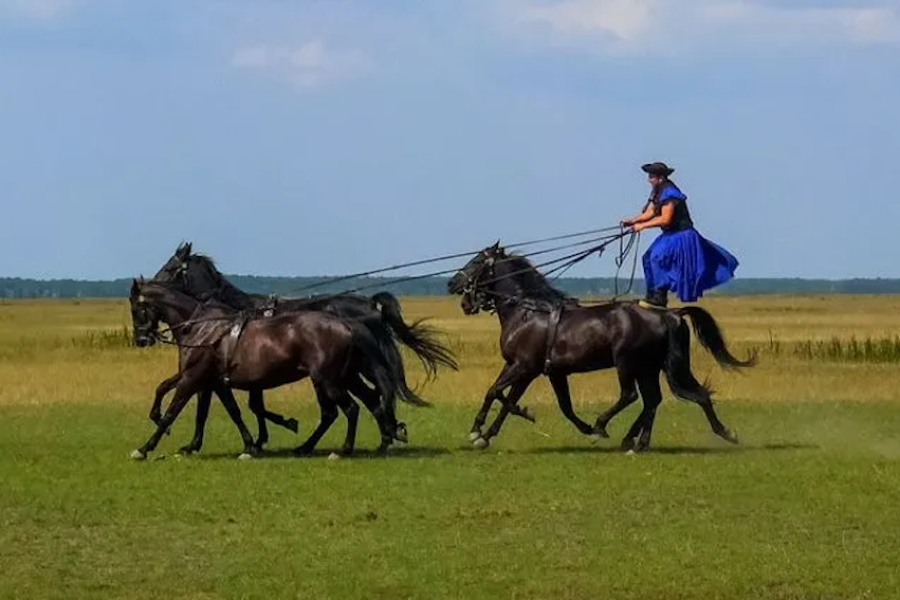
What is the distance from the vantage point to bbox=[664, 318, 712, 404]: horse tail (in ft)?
56.9

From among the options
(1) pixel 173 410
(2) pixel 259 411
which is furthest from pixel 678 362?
(1) pixel 173 410

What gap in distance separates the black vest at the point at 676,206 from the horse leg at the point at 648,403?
1392mm

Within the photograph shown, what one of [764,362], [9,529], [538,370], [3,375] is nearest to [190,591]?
[9,529]

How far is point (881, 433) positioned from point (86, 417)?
922cm

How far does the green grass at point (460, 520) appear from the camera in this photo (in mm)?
10664

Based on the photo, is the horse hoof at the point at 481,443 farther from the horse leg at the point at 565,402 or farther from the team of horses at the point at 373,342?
the horse leg at the point at 565,402

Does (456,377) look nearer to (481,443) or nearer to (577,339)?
(481,443)

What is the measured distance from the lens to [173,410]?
17.0 metres

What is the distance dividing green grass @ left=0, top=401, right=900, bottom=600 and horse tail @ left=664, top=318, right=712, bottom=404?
1.96 feet

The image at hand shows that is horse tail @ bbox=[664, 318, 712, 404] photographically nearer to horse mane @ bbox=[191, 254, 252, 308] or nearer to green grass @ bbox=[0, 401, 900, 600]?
green grass @ bbox=[0, 401, 900, 600]

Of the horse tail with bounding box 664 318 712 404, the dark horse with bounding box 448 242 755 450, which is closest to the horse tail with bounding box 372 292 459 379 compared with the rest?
the dark horse with bounding box 448 242 755 450

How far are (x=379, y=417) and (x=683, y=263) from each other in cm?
314

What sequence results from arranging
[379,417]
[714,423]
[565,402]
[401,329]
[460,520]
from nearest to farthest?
[460,520] → [379,417] → [714,423] → [401,329] → [565,402]

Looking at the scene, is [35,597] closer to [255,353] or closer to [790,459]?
[255,353]
